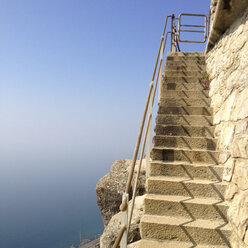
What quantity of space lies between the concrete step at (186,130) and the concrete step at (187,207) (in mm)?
1119

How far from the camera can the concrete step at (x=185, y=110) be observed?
3677 millimetres

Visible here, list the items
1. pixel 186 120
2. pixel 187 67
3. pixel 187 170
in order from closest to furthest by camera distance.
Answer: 1. pixel 187 170
2. pixel 186 120
3. pixel 187 67

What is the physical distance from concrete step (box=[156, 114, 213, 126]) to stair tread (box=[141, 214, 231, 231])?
1.62 metres

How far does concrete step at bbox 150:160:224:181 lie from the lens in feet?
9.04

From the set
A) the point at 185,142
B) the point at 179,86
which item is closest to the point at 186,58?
the point at 179,86

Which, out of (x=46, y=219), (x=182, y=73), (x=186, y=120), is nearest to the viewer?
(x=186, y=120)

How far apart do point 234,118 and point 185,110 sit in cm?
116

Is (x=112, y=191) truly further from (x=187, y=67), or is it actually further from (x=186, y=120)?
(x=187, y=67)

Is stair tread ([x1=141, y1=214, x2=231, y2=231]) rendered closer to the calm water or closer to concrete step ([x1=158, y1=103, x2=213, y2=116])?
concrete step ([x1=158, y1=103, x2=213, y2=116])

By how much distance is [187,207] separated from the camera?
2.45 metres

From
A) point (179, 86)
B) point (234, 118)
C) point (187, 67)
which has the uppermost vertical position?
point (187, 67)

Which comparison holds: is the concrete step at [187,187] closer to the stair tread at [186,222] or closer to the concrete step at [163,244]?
the stair tread at [186,222]

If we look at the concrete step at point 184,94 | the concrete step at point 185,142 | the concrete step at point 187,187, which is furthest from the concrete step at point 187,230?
the concrete step at point 184,94

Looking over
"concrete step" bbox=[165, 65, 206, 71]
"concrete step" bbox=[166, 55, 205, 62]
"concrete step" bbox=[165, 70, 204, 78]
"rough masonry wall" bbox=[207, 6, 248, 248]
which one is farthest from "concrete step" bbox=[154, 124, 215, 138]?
"concrete step" bbox=[166, 55, 205, 62]
